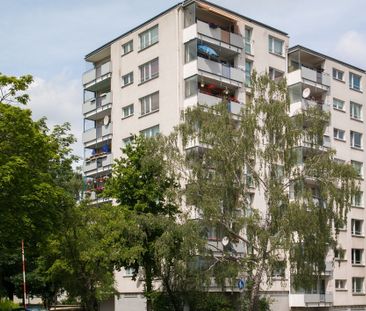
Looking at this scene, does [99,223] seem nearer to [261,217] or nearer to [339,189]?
[261,217]

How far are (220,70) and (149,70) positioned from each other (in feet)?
19.5

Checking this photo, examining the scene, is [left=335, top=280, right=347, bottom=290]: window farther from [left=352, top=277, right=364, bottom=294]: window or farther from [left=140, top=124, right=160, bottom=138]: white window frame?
[left=140, top=124, right=160, bottom=138]: white window frame

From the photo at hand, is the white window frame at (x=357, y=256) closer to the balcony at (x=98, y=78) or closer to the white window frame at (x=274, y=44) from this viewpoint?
the white window frame at (x=274, y=44)

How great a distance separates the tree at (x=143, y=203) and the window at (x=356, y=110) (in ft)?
92.2

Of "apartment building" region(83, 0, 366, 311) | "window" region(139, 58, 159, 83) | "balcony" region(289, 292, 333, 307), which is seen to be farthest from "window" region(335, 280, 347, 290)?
"window" region(139, 58, 159, 83)

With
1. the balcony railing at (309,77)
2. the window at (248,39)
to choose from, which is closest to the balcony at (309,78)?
the balcony railing at (309,77)

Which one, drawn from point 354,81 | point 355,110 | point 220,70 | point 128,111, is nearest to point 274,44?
point 220,70

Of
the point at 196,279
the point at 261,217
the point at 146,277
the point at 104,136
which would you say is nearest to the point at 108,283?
the point at 146,277

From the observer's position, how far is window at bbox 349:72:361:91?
206ft

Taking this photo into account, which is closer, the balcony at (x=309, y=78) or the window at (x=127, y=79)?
the window at (x=127, y=79)

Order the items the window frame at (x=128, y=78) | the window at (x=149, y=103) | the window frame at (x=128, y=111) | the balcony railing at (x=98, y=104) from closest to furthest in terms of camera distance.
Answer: the window at (x=149, y=103) → the window frame at (x=128, y=111) → the window frame at (x=128, y=78) → the balcony railing at (x=98, y=104)

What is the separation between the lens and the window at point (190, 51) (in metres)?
49.1

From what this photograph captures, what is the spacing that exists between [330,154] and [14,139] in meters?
16.9

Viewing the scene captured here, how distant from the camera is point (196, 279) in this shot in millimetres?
36094
